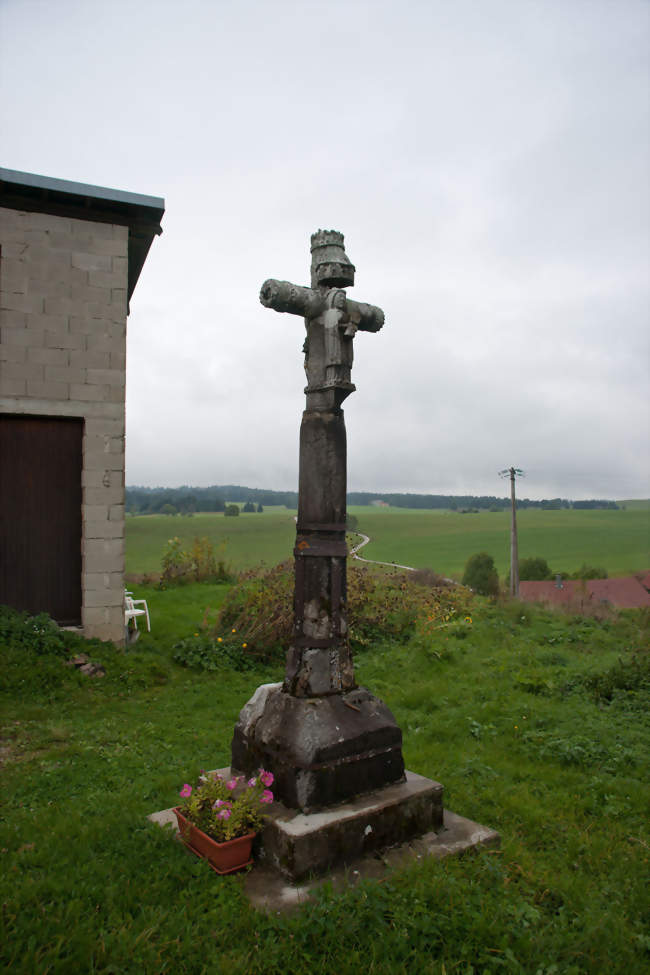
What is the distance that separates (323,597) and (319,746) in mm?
987

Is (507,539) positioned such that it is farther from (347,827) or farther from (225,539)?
(347,827)

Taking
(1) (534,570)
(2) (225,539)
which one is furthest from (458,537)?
(2) (225,539)

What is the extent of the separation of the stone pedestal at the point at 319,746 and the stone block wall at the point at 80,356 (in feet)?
18.0

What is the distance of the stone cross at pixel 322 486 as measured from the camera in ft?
14.3

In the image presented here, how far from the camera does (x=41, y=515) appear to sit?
9242 millimetres

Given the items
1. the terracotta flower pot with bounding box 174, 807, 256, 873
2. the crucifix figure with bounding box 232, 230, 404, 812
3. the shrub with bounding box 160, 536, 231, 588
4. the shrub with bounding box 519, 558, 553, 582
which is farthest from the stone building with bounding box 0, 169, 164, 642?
the shrub with bounding box 519, 558, 553, 582

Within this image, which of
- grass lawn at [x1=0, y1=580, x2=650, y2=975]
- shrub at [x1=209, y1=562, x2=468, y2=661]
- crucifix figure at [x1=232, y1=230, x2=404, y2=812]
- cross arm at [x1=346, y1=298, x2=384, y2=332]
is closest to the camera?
grass lawn at [x1=0, y1=580, x2=650, y2=975]

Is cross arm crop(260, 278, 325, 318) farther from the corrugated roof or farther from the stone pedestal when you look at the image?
the corrugated roof

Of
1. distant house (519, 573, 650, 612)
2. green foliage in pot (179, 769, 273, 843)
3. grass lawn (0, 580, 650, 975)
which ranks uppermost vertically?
green foliage in pot (179, 769, 273, 843)

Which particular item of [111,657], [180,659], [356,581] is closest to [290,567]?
[356,581]

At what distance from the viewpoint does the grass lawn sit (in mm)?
2973

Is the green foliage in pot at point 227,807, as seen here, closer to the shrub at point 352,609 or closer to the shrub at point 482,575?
the shrub at point 352,609

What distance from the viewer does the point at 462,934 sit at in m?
3.14

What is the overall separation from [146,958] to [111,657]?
6.38 m
